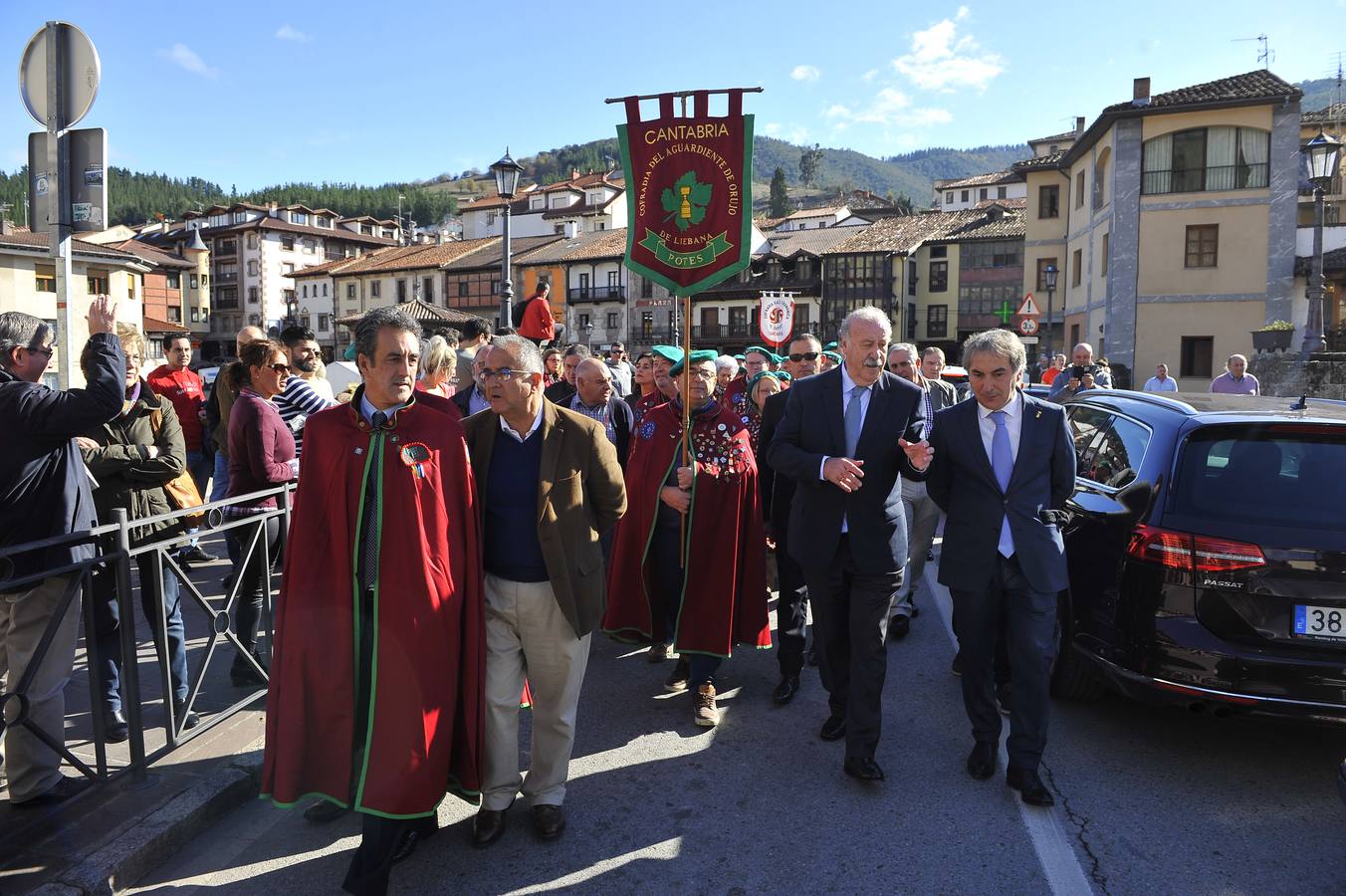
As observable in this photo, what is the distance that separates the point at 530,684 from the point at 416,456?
1.11 m

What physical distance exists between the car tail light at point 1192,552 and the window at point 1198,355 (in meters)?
30.3

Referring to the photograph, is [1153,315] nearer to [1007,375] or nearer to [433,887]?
[1007,375]

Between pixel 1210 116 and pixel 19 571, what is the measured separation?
3457 centimetres

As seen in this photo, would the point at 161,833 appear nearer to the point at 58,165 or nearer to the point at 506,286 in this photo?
the point at 58,165

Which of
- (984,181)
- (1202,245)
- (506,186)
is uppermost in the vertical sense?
(984,181)

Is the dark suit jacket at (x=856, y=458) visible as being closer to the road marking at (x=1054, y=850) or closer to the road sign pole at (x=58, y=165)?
the road marking at (x=1054, y=850)

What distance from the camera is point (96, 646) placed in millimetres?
3734

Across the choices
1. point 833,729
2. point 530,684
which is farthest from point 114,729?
point 833,729

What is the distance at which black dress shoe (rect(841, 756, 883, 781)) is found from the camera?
414 cm

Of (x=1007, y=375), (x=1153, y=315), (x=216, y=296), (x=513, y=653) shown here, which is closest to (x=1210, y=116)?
(x=1153, y=315)

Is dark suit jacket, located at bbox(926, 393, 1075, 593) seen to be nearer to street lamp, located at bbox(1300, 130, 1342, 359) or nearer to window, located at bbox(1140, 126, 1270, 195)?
street lamp, located at bbox(1300, 130, 1342, 359)

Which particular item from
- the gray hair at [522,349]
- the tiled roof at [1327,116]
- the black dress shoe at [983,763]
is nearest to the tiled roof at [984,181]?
the tiled roof at [1327,116]

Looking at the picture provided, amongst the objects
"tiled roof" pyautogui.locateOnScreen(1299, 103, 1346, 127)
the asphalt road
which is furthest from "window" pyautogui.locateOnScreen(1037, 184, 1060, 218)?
the asphalt road

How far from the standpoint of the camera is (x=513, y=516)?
3543 mm
